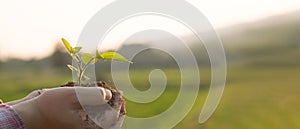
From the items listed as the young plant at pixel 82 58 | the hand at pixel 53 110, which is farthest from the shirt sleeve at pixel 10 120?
the young plant at pixel 82 58

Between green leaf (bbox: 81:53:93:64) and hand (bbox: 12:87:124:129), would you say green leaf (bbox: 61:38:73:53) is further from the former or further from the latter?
hand (bbox: 12:87:124:129)

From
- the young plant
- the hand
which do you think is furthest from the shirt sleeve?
the young plant

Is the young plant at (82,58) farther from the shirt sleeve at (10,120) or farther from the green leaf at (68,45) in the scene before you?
the shirt sleeve at (10,120)

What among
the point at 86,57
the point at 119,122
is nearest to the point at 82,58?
the point at 86,57

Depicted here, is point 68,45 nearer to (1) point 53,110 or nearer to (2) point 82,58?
(2) point 82,58

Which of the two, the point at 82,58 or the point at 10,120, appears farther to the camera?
the point at 82,58
